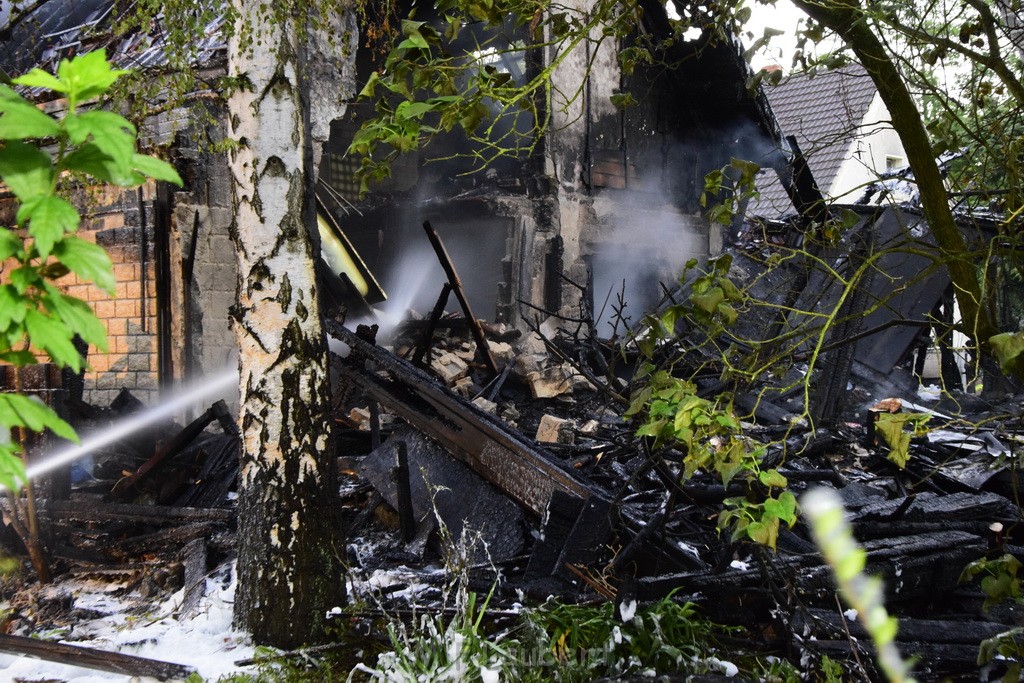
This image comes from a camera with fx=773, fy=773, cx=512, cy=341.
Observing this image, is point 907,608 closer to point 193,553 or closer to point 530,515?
point 530,515

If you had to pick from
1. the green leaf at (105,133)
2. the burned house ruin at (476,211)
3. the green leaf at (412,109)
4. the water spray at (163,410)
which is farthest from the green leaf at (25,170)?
the burned house ruin at (476,211)

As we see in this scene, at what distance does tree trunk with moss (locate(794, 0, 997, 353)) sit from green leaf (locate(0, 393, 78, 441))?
2.53 metres

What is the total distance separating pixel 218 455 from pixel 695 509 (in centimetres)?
390

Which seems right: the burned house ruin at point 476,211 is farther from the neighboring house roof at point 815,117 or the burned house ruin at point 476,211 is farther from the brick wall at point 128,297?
the neighboring house roof at point 815,117

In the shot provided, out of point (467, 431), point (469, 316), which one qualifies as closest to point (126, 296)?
point (469, 316)

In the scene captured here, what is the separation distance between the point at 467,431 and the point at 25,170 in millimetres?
3922

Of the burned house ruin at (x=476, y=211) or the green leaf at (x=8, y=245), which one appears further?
the burned house ruin at (x=476, y=211)

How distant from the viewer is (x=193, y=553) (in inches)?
194

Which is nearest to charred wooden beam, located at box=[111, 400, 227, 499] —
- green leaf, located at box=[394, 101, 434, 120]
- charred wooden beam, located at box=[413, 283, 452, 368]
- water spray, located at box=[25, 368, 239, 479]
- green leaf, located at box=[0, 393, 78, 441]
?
water spray, located at box=[25, 368, 239, 479]

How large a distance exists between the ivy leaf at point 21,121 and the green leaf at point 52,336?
301 millimetres

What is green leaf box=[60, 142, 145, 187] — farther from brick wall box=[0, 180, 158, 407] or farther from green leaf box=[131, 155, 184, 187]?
brick wall box=[0, 180, 158, 407]

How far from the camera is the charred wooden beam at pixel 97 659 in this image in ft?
11.0

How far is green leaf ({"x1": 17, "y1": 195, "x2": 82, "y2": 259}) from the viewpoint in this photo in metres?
1.25

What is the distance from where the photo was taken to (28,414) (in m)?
1.40
